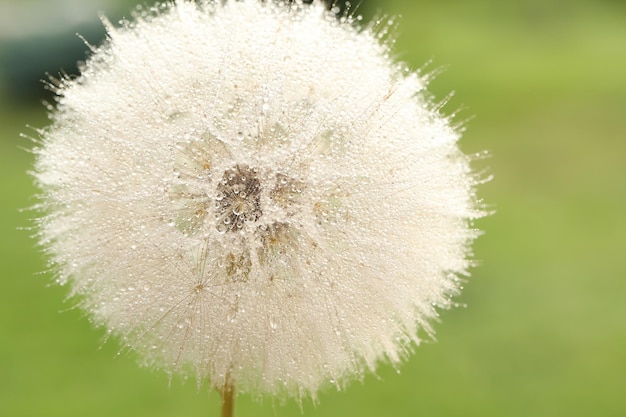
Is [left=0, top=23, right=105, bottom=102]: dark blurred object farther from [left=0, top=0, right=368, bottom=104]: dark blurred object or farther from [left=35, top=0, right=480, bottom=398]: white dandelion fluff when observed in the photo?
[left=35, top=0, right=480, bottom=398]: white dandelion fluff

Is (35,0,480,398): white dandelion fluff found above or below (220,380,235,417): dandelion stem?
above

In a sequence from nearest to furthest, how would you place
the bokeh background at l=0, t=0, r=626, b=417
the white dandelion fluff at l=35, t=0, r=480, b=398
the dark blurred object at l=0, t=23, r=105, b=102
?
the white dandelion fluff at l=35, t=0, r=480, b=398
the bokeh background at l=0, t=0, r=626, b=417
the dark blurred object at l=0, t=23, r=105, b=102

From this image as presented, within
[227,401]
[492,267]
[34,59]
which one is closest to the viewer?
[227,401]

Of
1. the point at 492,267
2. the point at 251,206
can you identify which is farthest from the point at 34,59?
the point at 251,206

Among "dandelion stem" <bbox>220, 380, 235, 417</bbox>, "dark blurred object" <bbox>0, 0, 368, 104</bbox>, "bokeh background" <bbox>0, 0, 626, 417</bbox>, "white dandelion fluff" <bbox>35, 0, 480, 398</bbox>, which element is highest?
"dark blurred object" <bbox>0, 0, 368, 104</bbox>

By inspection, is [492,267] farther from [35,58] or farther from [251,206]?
[35,58]

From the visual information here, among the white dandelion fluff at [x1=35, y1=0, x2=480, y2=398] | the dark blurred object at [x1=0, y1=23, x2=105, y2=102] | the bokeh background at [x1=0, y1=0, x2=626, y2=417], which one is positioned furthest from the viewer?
the dark blurred object at [x1=0, y1=23, x2=105, y2=102]

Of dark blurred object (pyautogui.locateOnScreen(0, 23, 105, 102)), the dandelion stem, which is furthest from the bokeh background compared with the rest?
the dandelion stem
